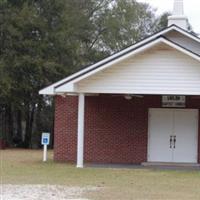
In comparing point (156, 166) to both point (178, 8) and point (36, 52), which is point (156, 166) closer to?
point (178, 8)

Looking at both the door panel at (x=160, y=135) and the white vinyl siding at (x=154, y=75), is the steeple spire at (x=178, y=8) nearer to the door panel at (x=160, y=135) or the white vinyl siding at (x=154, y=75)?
the door panel at (x=160, y=135)

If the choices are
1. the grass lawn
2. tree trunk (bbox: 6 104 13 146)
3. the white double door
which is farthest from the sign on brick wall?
tree trunk (bbox: 6 104 13 146)

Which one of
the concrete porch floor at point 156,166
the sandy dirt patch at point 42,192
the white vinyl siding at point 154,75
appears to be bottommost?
the sandy dirt patch at point 42,192

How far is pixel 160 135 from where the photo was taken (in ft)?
94.5

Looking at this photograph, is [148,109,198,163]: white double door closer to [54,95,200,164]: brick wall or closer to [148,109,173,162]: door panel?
[148,109,173,162]: door panel

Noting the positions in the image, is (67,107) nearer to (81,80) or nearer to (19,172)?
(81,80)

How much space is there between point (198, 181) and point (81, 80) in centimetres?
704

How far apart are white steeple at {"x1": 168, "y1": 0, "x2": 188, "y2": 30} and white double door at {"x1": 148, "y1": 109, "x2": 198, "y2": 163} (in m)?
3.84

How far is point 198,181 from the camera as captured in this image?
66.7ft

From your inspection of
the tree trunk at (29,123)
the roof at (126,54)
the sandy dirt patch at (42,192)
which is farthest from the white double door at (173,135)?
the tree trunk at (29,123)

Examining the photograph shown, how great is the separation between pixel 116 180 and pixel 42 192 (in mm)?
4389

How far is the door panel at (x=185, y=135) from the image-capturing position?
28.6 m

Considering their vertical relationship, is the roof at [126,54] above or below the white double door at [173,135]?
above

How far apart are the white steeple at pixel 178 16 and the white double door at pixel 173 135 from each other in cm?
384
